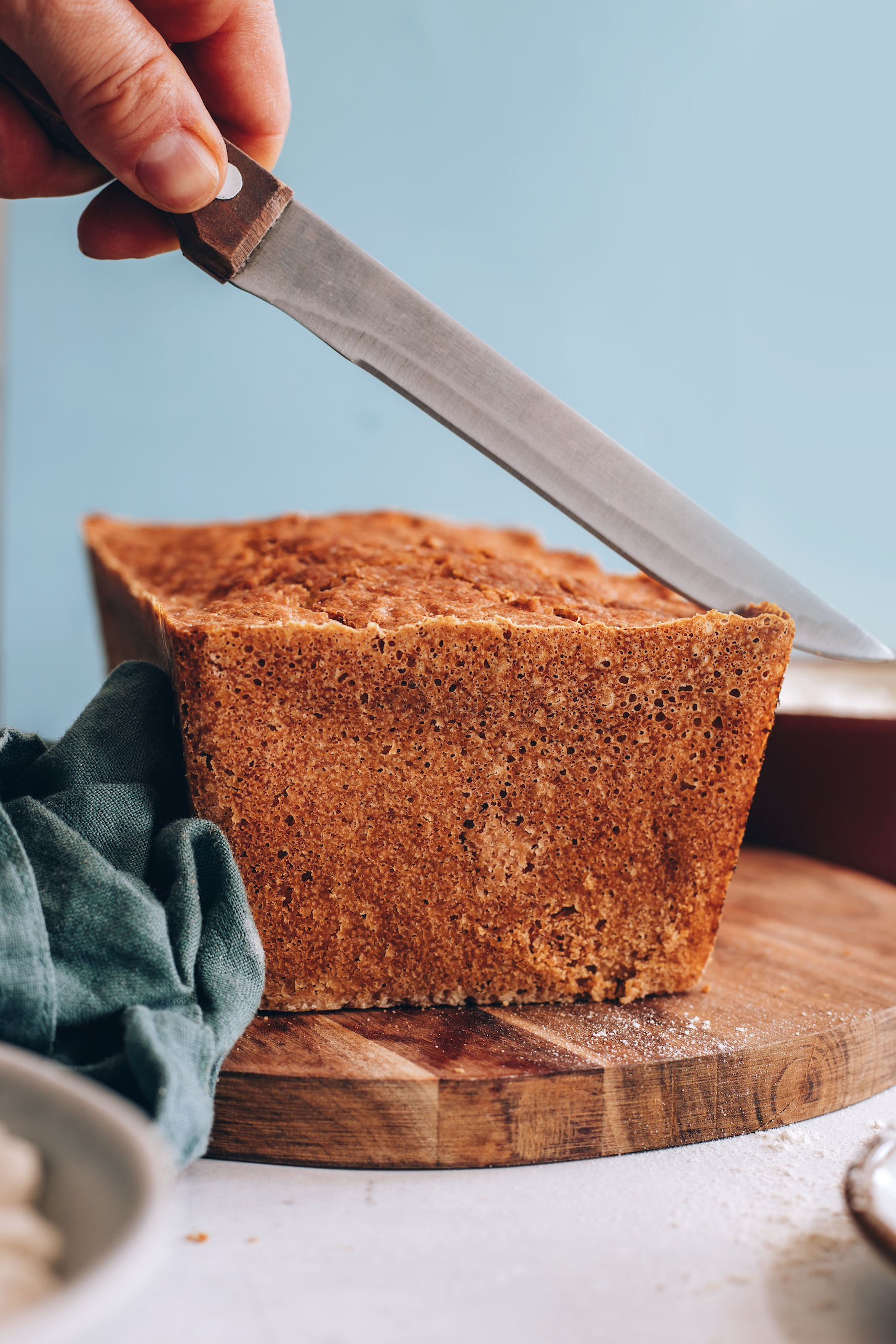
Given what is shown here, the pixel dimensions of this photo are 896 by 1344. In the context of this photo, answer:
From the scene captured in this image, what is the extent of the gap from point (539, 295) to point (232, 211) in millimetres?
2483

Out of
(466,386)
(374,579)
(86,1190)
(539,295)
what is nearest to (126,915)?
(86,1190)

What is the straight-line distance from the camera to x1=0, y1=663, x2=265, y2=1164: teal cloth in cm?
79

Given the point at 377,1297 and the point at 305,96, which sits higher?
the point at 305,96

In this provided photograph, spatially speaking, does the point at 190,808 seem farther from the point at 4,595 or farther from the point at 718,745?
the point at 4,595

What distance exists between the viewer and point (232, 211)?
1038 mm

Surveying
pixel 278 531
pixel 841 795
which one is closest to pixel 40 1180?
pixel 278 531

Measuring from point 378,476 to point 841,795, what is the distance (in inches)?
88.2

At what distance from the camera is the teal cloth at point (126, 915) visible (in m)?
0.79

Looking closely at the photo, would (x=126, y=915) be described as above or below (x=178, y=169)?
below

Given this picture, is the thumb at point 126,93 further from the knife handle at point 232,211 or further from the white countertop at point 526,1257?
the white countertop at point 526,1257

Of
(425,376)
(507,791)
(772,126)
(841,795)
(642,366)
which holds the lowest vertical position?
(507,791)

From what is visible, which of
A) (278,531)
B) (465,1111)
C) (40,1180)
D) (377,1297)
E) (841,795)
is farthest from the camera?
(841,795)

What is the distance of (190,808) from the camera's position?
1055 mm

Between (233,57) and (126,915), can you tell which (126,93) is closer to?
(233,57)
